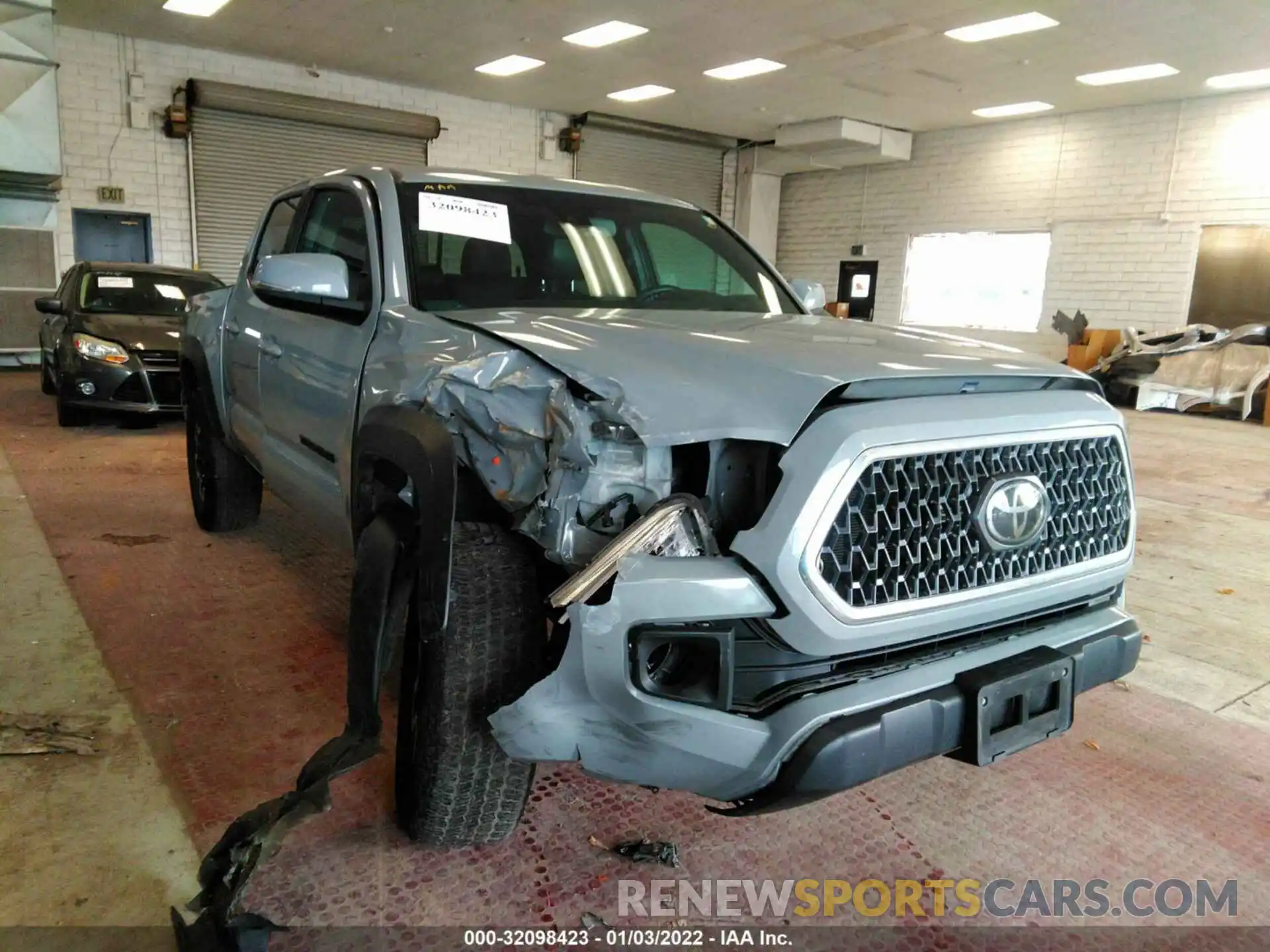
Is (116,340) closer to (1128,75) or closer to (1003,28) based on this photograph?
(1003,28)

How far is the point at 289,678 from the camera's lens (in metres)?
2.85

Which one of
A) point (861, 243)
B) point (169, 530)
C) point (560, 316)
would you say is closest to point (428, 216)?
point (560, 316)

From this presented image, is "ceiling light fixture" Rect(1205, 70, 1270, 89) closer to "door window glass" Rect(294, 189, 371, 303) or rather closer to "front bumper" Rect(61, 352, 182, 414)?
"door window glass" Rect(294, 189, 371, 303)

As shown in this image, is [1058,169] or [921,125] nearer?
[1058,169]

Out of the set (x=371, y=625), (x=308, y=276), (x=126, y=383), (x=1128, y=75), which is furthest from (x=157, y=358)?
(x=1128, y=75)

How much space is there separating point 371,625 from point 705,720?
81 centimetres

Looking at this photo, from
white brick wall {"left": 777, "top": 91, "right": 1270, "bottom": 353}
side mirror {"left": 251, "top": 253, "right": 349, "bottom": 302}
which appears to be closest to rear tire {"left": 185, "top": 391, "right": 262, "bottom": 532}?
side mirror {"left": 251, "top": 253, "right": 349, "bottom": 302}

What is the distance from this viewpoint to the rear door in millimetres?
3320

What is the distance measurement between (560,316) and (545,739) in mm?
1101

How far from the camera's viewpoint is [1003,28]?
9695mm

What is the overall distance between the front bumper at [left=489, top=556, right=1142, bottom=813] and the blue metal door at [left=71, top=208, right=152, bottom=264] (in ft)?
42.0

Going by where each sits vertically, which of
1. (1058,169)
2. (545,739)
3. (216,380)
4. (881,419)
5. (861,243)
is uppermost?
(1058,169)

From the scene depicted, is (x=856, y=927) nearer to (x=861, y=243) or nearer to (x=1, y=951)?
(x=1, y=951)

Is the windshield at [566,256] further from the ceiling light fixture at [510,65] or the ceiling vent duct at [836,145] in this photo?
the ceiling vent duct at [836,145]
